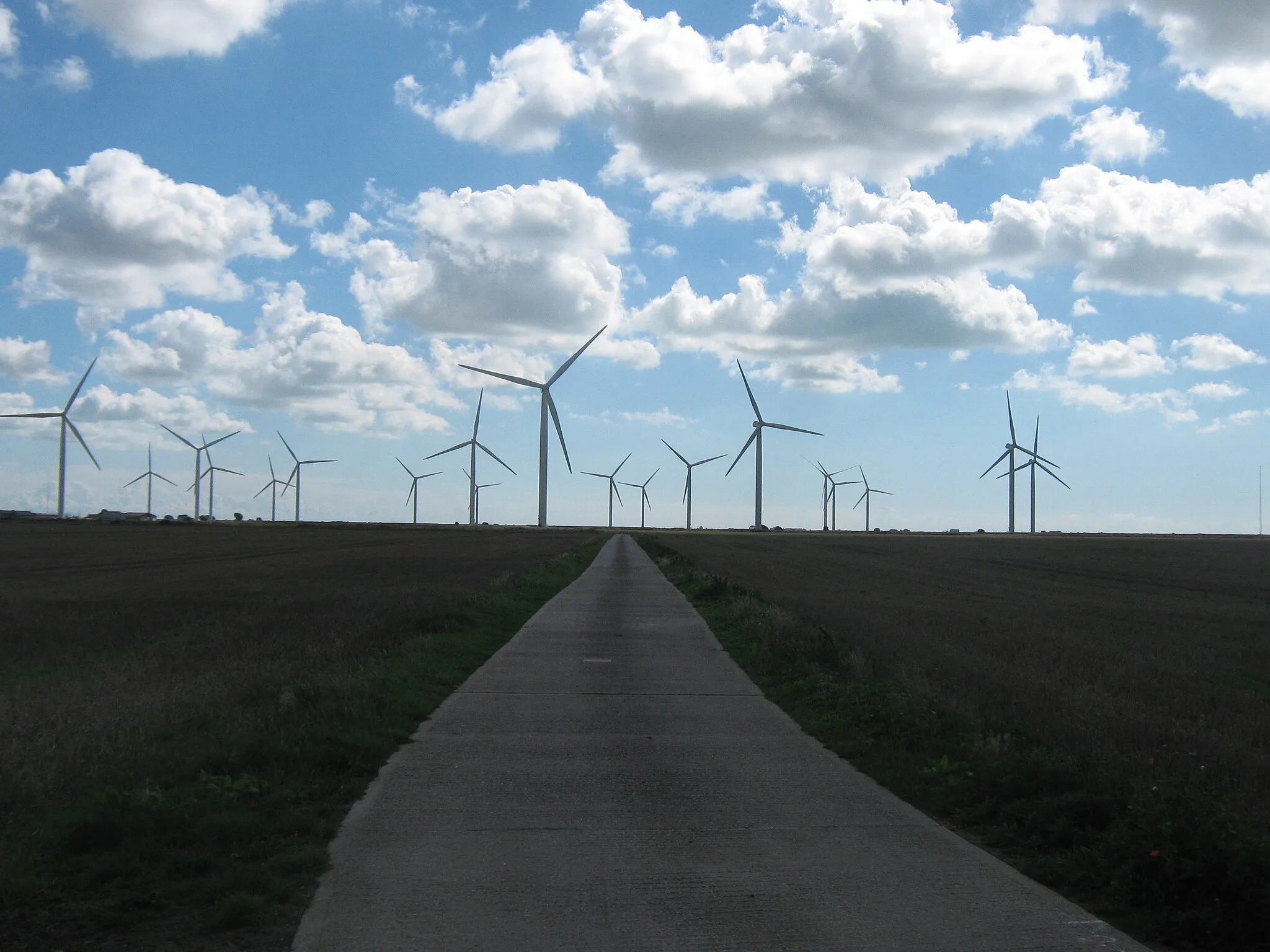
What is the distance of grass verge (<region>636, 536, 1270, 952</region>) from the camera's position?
6844 millimetres

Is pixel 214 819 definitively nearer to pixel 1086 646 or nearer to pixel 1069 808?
pixel 1069 808

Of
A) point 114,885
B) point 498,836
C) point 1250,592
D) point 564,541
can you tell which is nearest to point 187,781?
Answer: point 114,885

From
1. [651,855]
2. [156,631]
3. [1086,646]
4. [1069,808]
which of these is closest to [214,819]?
[651,855]

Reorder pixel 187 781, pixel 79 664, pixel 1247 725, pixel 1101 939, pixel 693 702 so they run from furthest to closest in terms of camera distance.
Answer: pixel 79 664
pixel 693 702
pixel 1247 725
pixel 187 781
pixel 1101 939

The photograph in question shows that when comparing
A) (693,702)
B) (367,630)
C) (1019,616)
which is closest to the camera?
(693,702)

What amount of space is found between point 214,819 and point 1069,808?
6569 mm

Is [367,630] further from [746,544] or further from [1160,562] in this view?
[746,544]

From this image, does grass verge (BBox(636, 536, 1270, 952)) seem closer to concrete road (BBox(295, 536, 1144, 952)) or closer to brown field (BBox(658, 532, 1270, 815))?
concrete road (BBox(295, 536, 1144, 952))

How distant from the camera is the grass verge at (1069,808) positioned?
6.84 m

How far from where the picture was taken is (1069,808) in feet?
29.1

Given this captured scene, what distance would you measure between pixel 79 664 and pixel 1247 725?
18012 mm

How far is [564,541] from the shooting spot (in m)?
107

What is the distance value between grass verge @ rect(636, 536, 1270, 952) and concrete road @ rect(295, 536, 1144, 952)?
0.35 meters

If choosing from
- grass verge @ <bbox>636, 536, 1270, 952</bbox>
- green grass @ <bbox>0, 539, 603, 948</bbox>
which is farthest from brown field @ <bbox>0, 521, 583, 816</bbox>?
grass verge @ <bbox>636, 536, 1270, 952</bbox>
